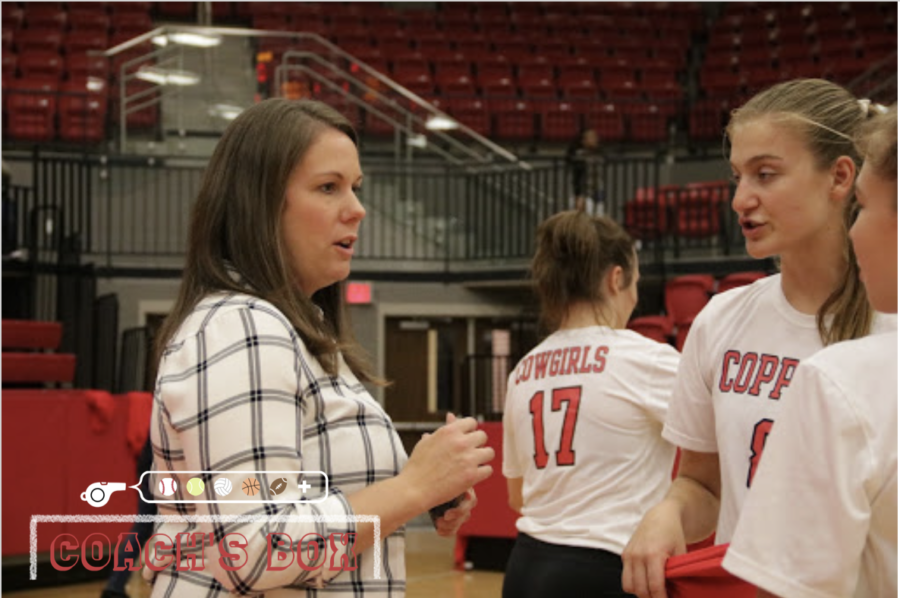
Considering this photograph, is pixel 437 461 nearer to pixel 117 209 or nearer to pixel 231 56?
pixel 117 209

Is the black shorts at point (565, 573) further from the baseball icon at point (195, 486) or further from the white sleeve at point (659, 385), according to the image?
the baseball icon at point (195, 486)

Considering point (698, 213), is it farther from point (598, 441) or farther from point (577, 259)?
point (598, 441)

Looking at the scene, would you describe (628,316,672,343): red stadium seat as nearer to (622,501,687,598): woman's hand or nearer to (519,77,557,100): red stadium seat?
(519,77,557,100): red stadium seat

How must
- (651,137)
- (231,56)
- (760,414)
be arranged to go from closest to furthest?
(760,414)
(231,56)
(651,137)

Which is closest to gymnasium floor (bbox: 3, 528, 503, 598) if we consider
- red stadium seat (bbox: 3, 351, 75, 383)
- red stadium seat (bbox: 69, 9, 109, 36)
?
red stadium seat (bbox: 3, 351, 75, 383)

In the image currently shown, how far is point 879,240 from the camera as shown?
1.30m

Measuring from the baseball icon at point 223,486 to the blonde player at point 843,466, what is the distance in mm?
652

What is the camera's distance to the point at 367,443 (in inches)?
64.6

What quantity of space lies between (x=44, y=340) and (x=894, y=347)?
8.95 meters

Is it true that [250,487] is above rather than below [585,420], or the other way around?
above

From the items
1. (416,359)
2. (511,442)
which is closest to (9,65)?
(416,359)

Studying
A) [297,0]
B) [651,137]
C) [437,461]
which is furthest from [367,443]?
[297,0]

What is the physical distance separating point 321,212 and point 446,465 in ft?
1.42

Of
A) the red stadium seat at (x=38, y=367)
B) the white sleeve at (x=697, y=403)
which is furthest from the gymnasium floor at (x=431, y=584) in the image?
the white sleeve at (x=697, y=403)
